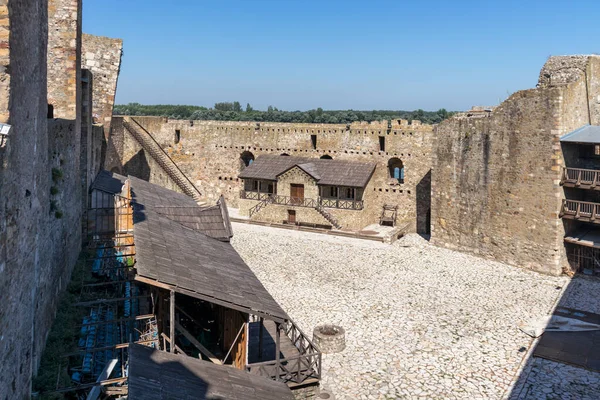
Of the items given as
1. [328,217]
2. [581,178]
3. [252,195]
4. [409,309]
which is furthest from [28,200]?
[252,195]

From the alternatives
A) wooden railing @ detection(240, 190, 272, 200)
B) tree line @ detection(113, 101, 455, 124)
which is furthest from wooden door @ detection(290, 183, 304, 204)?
tree line @ detection(113, 101, 455, 124)

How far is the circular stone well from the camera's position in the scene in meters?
12.8

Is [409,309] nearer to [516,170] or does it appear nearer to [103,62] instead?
[516,170]

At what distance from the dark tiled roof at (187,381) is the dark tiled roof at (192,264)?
3.26 ft

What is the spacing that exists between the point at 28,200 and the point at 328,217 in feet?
68.2

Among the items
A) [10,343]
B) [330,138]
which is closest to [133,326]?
[10,343]

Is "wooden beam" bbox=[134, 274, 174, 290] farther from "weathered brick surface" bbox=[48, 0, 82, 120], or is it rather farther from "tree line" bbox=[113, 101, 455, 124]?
"tree line" bbox=[113, 101, 455, 124]

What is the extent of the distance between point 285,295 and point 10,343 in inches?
450

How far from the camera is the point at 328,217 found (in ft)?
88.3

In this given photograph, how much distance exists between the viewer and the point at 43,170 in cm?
830

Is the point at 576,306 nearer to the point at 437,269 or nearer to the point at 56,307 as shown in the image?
the point at 437,269

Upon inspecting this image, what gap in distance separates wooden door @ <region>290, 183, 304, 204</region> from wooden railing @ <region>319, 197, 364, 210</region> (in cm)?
113

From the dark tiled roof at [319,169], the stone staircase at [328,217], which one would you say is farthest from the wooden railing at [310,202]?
the dark tiled roof at [319,169]

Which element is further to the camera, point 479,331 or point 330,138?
point 330,138
